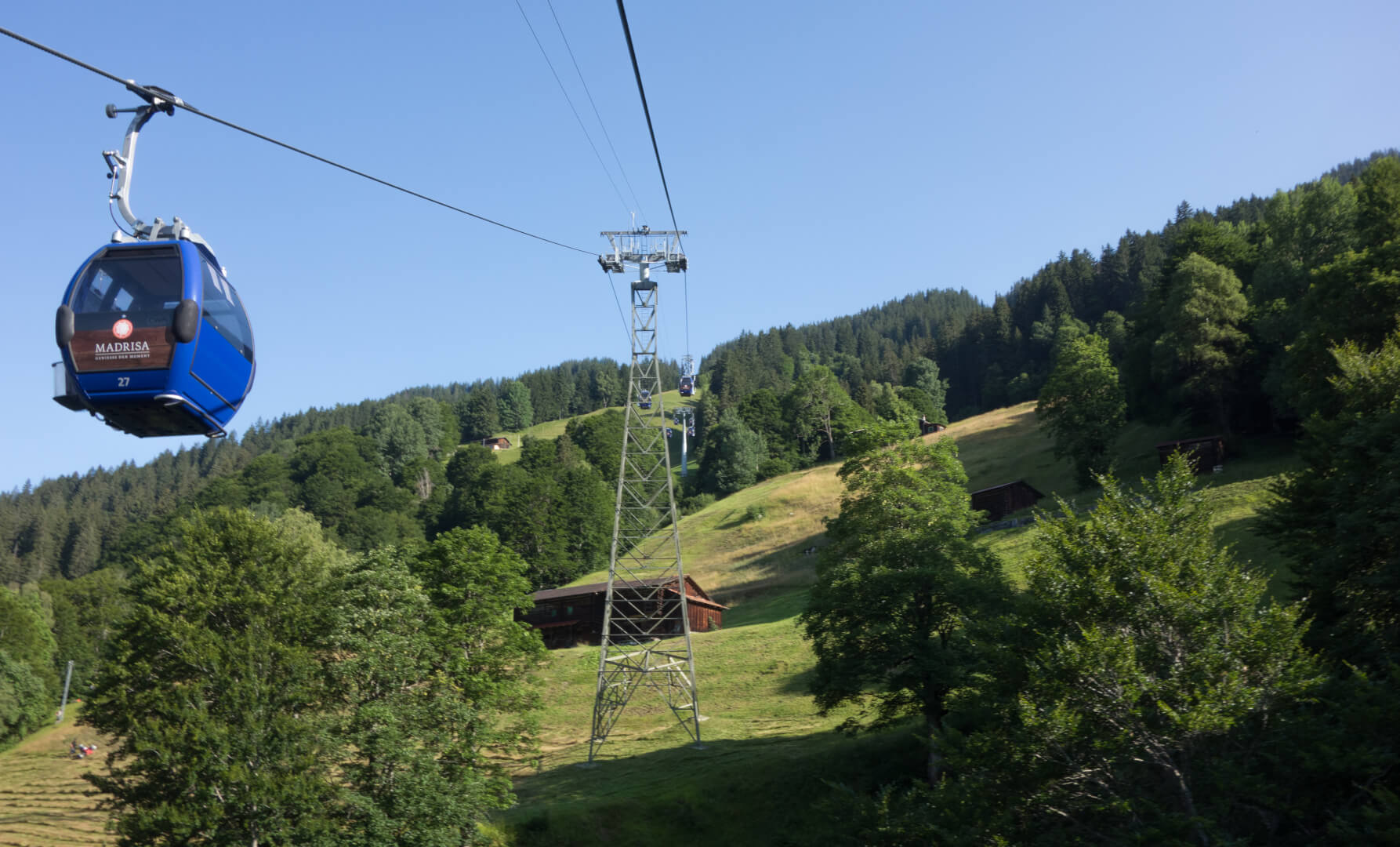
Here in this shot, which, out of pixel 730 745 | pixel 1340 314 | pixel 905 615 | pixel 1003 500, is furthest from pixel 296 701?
pixel 1003 500

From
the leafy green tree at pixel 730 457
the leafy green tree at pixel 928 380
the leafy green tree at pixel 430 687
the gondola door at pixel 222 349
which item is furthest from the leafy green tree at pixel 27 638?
the leafy green tree at pixel 928 380

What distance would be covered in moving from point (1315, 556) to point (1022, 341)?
449 feet

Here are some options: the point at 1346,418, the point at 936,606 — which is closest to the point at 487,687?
the point at 936,606

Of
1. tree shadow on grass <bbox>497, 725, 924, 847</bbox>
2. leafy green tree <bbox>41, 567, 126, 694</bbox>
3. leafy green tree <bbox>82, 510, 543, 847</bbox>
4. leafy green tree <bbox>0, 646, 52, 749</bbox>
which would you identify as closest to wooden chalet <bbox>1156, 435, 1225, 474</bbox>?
tree shadow on grass <bbox>497, 725, 924, 847</bbox>

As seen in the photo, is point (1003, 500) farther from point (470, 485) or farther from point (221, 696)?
point (470, 485)

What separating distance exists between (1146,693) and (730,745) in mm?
23053

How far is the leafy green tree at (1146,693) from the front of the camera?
1902 cm

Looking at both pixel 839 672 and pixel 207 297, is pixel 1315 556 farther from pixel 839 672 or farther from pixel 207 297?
pixel 207 297

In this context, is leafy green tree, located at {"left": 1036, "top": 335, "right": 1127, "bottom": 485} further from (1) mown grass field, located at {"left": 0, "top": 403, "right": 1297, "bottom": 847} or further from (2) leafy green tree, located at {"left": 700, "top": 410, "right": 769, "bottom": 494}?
(2) leafy green tree, located at {"left": 700, "top": 410, "right": 769, "bottom": 494}

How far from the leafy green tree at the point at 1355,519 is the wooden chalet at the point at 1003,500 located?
160 ft

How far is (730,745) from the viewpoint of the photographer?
40094mm

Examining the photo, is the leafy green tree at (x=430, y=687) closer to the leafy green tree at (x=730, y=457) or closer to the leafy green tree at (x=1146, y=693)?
the leafy green tree at (x=1146, y=693)

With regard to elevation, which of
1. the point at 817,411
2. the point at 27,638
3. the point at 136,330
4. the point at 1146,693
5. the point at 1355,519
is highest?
the point at 817,411

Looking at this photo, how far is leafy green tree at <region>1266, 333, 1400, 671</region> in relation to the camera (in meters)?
22.2
